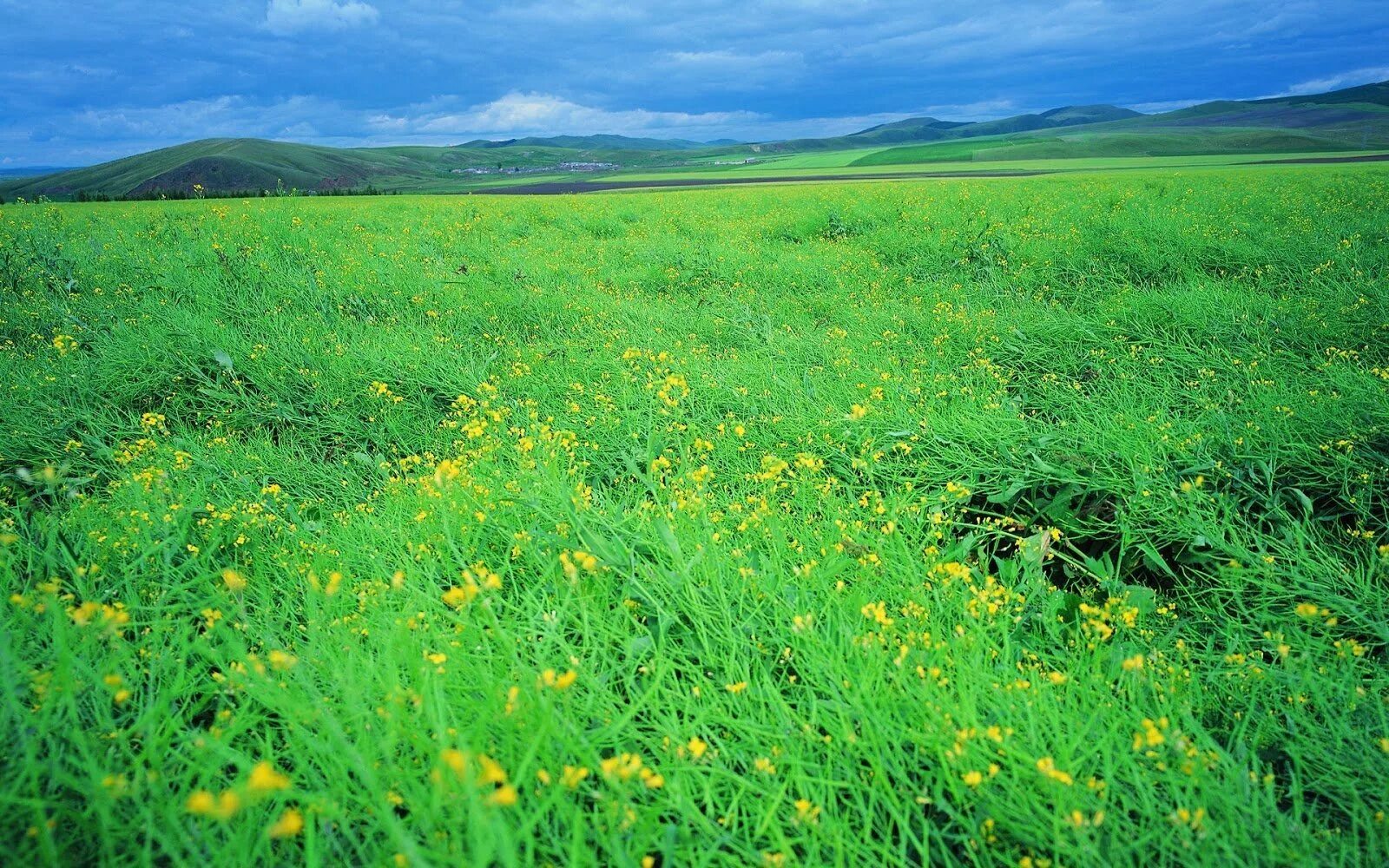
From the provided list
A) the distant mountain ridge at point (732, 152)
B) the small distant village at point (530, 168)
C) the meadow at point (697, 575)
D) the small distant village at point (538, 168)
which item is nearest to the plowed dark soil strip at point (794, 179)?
the distant mountain ridge at point (732, 152)

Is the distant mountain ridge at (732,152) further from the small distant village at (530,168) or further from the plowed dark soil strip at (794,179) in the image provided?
the plowed dark soil strip at (794,179)

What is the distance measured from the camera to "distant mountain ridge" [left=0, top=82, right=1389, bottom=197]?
6906cm

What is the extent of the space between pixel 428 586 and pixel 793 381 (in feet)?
11.2

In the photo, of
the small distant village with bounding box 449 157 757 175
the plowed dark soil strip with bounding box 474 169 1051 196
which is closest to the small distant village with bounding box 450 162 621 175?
the small distant village with bounding box 449 157 757 175

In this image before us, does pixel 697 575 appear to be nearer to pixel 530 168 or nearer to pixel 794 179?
pixel 794 179

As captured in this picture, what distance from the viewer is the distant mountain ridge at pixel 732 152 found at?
227ft

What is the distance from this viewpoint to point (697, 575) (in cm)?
258

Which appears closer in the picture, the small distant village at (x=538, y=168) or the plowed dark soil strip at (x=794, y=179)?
the plowed dark soil strip at (x=794, y=179)

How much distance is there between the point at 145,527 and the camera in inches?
122

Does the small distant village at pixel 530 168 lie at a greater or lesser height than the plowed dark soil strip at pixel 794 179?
greater

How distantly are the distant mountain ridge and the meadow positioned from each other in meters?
59.5

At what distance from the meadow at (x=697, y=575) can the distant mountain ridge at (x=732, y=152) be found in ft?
195

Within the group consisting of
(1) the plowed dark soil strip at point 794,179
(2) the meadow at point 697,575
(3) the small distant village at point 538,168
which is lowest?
(2) the meadow at point 697,575

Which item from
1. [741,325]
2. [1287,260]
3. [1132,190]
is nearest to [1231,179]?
[1132,190]
